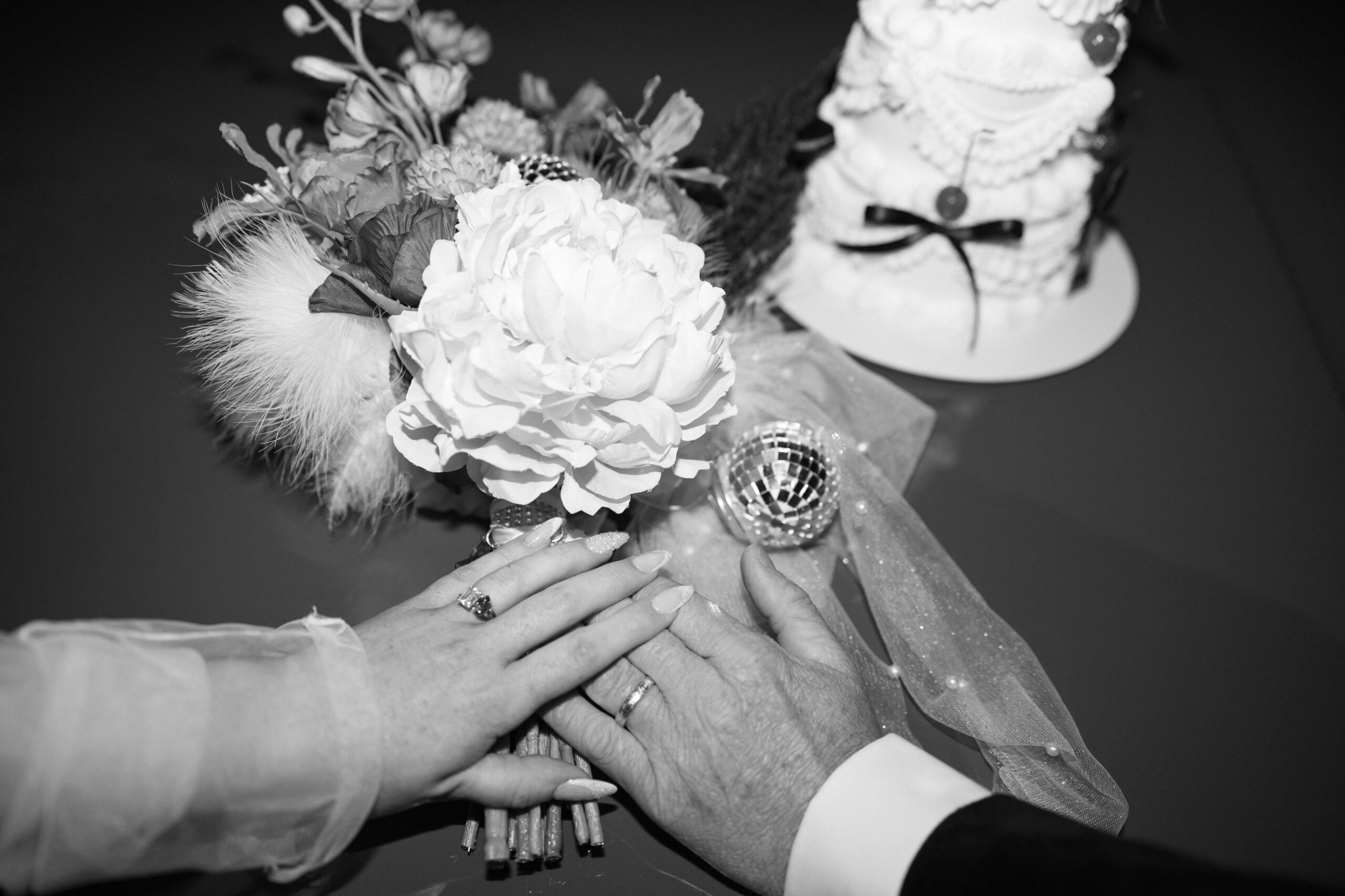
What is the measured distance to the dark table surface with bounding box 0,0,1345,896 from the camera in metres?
1.07

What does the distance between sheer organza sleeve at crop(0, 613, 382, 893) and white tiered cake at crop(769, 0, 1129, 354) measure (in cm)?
91

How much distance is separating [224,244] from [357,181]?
173 millimetres

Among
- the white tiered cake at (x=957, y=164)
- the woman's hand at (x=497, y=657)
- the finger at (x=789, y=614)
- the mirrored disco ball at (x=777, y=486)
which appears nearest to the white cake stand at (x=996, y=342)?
the white tiered cake at (x=957, y=164)

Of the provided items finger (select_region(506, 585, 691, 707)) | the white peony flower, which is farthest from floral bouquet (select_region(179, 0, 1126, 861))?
finger (select_region(506, 585, 691, 707))

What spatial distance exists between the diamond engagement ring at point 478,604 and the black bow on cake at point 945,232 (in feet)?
2.49

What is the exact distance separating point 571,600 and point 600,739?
0.14m

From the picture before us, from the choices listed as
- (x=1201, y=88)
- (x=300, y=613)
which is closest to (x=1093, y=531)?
(x=300, y=613)

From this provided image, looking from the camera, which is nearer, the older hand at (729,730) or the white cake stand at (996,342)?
the older hand at (729,730)

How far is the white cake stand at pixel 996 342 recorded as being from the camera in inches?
55.6

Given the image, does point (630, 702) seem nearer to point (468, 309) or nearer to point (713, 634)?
point (713, 634)

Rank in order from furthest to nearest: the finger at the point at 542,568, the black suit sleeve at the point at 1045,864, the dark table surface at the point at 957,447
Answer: the dark table surface at the point at 957,447
the finger at the point at 542,568
the black suit sleeve at the point at 1045,864

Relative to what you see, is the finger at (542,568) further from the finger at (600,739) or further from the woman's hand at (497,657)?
the finger at (600,739)

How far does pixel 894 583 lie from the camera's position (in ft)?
3.76

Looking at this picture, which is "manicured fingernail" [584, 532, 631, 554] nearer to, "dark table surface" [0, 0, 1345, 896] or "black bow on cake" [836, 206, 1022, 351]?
"dark table surface" [0, 0, 1345, 896]
